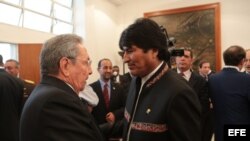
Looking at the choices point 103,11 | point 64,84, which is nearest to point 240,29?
point 103,11

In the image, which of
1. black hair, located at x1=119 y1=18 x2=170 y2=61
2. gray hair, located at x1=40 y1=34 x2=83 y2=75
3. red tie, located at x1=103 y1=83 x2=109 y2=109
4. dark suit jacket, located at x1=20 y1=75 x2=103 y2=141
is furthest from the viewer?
red tie, located at x1=103 y1=83 x2=109 y2=109

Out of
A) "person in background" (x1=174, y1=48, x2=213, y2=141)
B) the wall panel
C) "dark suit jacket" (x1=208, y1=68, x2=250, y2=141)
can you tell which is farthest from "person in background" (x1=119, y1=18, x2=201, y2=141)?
the wall panel

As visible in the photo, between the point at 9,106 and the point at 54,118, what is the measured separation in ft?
9.14

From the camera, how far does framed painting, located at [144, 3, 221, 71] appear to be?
863cm

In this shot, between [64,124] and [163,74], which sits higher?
[163,74]

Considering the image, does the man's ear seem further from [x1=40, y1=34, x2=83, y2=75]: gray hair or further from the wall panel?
the wall panel

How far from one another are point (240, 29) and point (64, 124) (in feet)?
27.0

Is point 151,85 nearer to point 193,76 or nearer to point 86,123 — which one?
point 86,123

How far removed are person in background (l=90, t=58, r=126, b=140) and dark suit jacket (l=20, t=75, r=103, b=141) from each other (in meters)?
2.52

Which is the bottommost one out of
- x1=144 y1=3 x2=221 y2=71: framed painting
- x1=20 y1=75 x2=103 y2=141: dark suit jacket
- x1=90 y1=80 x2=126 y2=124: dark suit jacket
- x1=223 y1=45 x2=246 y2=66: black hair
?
x1=90 y1=80 x2=126 y2=124: dark suit jacket

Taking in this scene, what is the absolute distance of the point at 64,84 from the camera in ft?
4.47

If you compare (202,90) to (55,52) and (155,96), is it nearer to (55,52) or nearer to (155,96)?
(155,96)

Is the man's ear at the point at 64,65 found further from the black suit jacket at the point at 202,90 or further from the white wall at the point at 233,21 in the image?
the white wall at the point at 233,21

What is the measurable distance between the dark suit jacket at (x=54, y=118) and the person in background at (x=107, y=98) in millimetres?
2520
